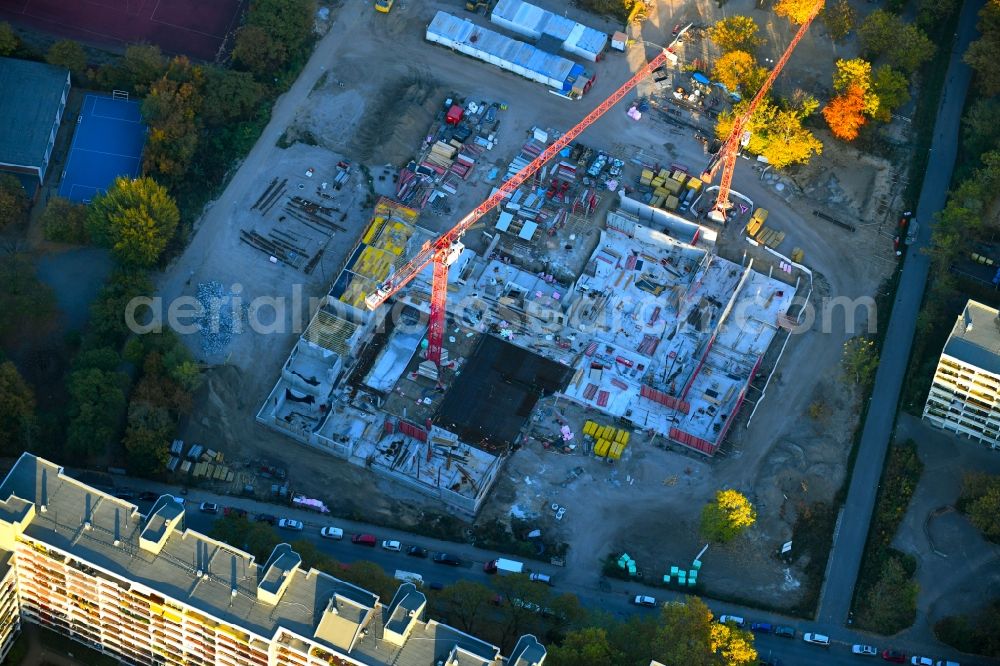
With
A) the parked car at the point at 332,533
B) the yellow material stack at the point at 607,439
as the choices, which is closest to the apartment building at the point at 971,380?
the yellow material stack at the point at 607,439

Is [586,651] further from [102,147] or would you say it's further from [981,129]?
[981,129]

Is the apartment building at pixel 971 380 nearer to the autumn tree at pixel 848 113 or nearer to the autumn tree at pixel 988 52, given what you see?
the autumn tree at pixel 848 113

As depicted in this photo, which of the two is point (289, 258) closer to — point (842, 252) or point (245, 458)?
point (245, 458)

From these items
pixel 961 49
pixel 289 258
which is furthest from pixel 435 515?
pixel 961 49

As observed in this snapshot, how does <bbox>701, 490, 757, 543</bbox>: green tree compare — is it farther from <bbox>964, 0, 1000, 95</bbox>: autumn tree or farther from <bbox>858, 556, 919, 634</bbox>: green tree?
<bbox>964, 0, 1000, 95</bbox>: autumn tree

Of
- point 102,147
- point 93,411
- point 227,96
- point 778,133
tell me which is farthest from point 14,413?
point 778,133
